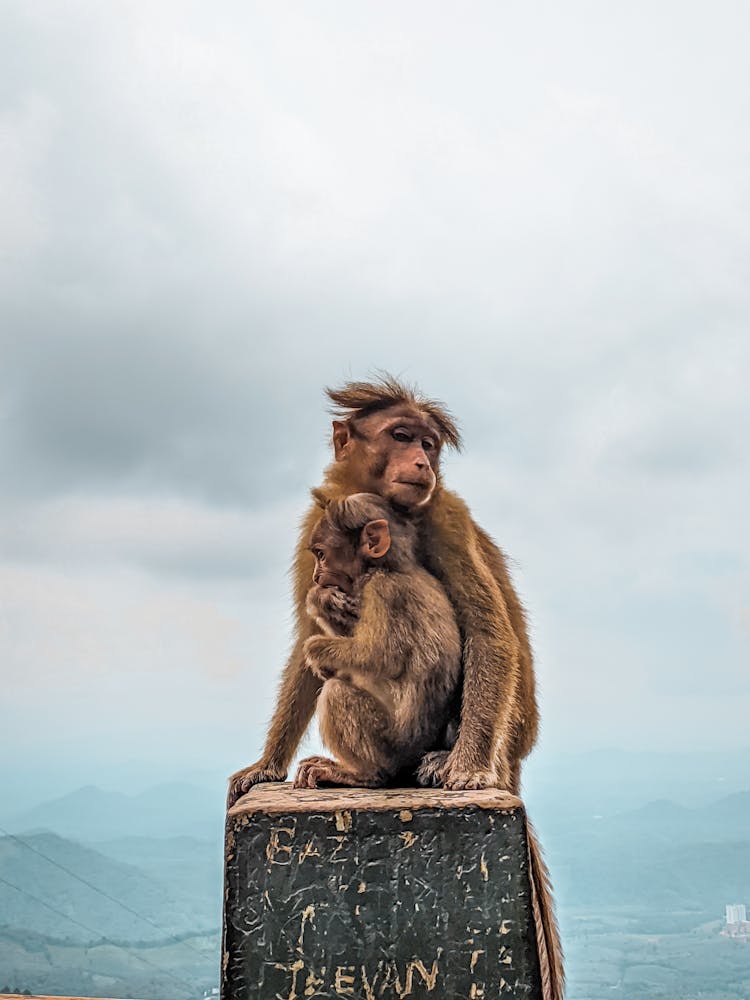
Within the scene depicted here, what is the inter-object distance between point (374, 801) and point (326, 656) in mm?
475

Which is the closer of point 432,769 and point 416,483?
point 432,769

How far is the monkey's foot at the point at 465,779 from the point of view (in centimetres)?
318

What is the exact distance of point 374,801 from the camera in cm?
303

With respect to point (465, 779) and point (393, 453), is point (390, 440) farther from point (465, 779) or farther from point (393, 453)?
point (465, 779)

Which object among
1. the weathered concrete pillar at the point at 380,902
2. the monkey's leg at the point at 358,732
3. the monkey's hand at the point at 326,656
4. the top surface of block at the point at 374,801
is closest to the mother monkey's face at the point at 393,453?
the monkey's hand at the point at 326,656

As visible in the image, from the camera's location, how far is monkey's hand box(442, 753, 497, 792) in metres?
3.19

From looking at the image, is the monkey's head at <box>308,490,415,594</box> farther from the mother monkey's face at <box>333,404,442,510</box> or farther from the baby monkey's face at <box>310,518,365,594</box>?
the mother monkey's face at <box>333,404,442,510</box>

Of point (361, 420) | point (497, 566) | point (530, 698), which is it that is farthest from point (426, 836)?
point (361, 420)

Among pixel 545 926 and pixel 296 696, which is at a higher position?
pixel 296 696

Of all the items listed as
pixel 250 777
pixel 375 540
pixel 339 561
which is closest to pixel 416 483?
pixel 375 540

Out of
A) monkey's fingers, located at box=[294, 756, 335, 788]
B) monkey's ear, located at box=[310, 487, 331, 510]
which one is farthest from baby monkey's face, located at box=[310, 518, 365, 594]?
monkey's fingers, located at box=[294, 756, 335, 788]

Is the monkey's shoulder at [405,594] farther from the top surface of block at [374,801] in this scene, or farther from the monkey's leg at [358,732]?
the top surface of block at [374,801]

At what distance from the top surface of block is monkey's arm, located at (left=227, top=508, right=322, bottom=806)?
1.65 feet

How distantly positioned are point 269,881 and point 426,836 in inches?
Answer: 18.2
